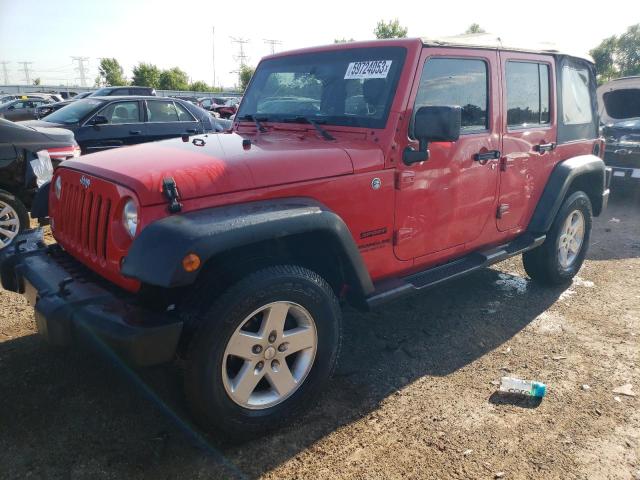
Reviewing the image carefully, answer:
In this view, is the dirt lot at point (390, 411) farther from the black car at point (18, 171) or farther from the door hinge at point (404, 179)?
the black car at point (18, 171)

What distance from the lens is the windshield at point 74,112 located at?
8.42m

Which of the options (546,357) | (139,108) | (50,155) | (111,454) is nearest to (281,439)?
(111,454)

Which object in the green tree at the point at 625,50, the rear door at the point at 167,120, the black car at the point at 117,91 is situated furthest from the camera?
the green tree at the point at 625,50

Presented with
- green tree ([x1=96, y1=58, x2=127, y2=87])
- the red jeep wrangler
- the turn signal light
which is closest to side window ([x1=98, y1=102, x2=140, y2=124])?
the red jeep wrangler

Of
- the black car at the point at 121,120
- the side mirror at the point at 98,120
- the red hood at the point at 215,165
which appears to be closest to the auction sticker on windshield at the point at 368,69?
the red hood at the point at 215,165

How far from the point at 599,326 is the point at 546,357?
808 mm

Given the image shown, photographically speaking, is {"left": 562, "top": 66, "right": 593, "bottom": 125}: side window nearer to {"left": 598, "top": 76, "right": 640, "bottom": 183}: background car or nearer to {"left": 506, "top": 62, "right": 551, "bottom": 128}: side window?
{"left": 506, "top": 62, "right": 551, "bottom": 128}: side window

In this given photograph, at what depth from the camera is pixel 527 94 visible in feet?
13.0

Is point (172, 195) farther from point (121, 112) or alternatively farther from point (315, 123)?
point (121, 112)

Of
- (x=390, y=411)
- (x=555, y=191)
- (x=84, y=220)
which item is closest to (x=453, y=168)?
(x=555, y=191)

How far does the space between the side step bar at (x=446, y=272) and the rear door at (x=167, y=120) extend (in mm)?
6502

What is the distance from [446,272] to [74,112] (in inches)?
298

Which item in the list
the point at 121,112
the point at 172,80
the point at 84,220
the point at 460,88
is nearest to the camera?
the point at 84,220

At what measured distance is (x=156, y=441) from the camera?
256 cm
